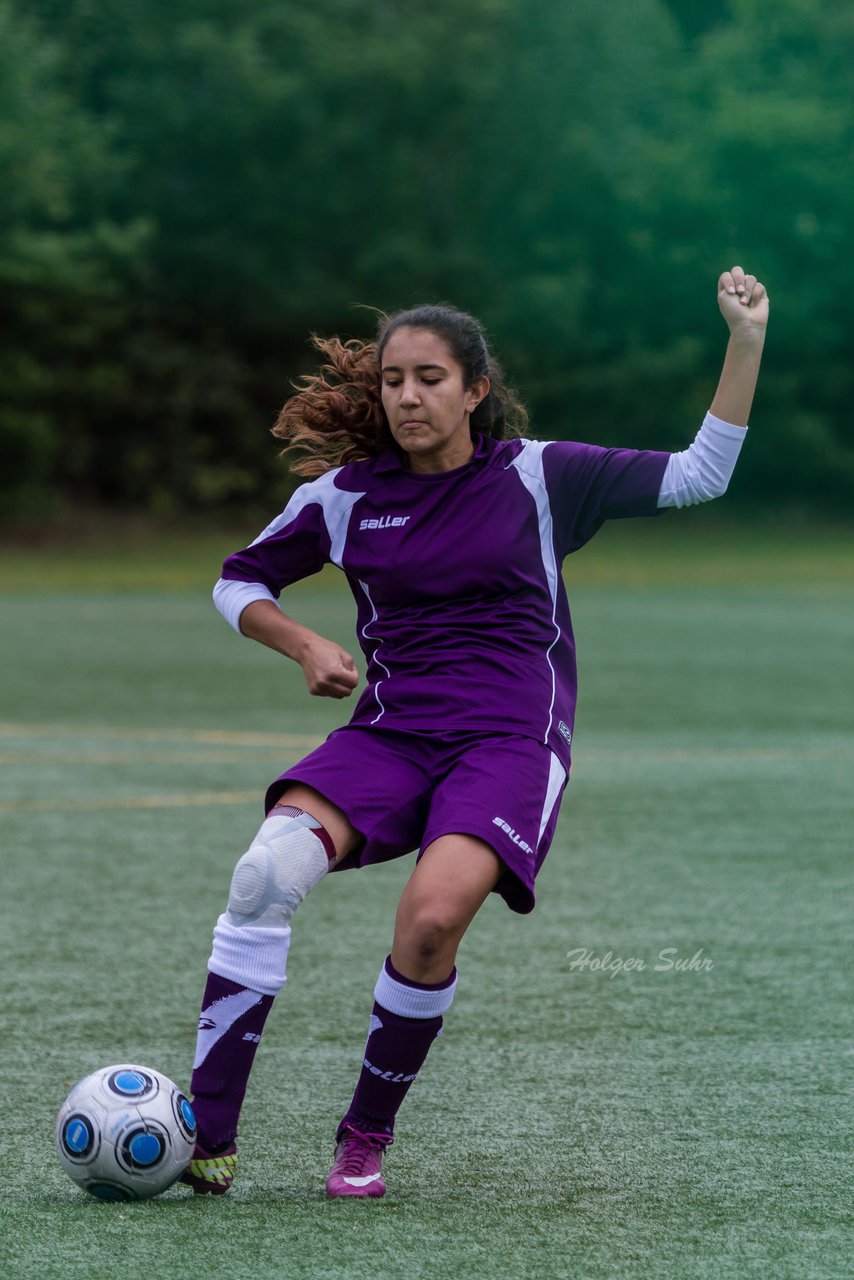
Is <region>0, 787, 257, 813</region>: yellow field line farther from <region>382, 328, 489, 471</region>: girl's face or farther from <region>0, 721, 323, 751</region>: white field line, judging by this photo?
<region>382, 328, 489, 471</region>: girl's face

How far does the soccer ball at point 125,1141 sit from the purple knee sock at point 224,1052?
40 mm

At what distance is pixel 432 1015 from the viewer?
3.37 m

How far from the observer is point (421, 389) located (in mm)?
3602

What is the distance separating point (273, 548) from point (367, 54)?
111 feet

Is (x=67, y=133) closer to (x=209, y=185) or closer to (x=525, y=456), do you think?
(x=209, y=185)

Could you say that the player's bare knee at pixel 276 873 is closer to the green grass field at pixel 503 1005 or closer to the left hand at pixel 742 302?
the green grass field at pixel 503 1005

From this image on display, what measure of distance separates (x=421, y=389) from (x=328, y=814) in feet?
2.78

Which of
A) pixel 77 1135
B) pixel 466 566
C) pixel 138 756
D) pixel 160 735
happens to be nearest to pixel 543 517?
pixel 466 566

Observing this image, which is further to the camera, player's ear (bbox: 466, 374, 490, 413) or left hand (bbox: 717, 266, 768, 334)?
player's ear (bbox: 466, 374, 490, 413)

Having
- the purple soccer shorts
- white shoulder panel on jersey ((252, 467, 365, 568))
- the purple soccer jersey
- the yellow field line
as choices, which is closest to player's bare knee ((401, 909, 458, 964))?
the purple soccer shorts

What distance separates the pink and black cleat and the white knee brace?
31 centimetres

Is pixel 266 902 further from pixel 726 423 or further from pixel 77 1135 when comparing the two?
pixel 726 423

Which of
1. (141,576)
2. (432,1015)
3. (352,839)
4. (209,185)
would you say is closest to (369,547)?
(352,839)

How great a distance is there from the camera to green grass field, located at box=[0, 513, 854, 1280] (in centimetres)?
307
